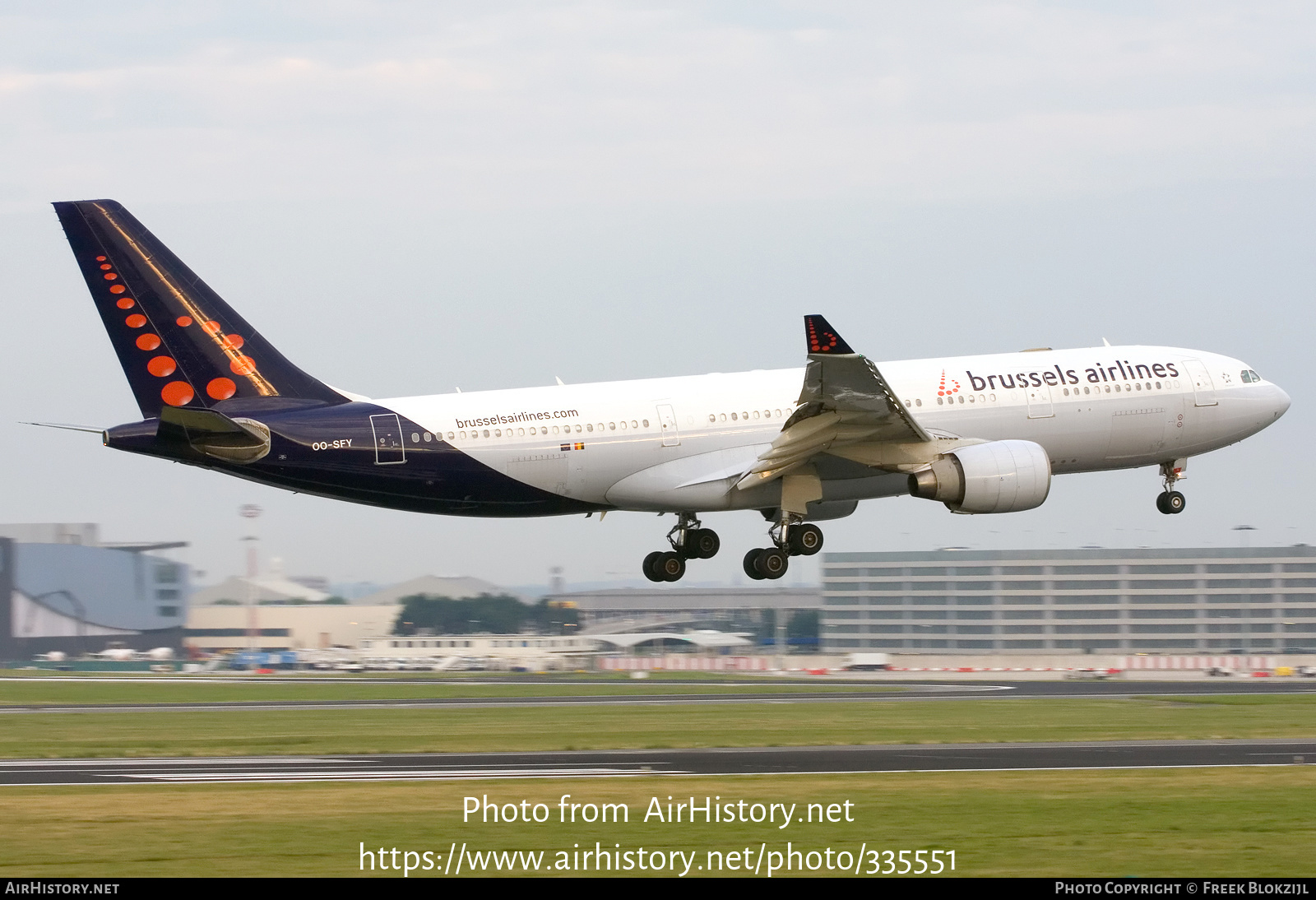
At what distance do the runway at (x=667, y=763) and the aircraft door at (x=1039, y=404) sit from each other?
8.79 metres

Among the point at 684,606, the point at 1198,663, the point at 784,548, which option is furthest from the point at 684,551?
the point at 684,606

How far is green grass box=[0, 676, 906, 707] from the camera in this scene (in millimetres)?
69438

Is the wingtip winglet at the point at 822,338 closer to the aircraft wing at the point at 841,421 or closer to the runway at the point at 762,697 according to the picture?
the aircraft wing at the point at 841,421

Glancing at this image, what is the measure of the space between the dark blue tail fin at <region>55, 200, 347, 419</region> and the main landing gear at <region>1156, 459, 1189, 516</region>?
25.5 metres

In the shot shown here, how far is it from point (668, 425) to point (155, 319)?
12837 millimetres

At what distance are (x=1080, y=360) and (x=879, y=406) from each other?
8.02 metres

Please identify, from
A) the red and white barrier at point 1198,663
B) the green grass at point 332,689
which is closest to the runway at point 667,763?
the green grass at point 332,689

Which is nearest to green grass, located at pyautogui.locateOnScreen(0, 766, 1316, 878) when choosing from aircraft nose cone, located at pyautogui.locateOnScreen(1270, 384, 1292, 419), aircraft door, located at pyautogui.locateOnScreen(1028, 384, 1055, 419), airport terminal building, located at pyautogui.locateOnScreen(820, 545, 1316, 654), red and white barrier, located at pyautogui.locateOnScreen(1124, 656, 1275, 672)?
aircraft door, located at pyautogui.locateOnScreen(1028, 384, 1055, 419)

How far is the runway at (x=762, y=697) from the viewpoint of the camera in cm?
6209

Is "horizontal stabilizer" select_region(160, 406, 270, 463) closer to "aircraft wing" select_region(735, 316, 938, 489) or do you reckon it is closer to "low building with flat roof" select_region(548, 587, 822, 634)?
"aircraft wing" select_region(735, 316, 938, 489)

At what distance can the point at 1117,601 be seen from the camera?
423ft

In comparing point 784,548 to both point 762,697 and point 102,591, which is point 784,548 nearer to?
point 762,697

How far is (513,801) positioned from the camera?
95.5 ft

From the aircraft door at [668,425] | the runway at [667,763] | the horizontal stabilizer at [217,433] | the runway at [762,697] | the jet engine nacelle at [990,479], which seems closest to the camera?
the runway at [667,763]
